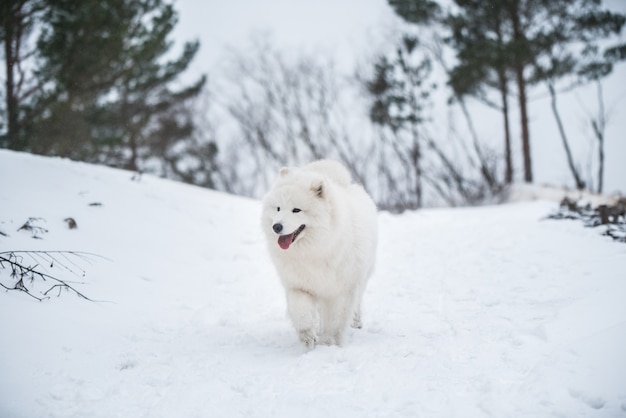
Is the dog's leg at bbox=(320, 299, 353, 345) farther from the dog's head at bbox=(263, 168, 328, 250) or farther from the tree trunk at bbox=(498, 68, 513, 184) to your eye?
the tree trunk at bbox=(498, 68, 513, 184)

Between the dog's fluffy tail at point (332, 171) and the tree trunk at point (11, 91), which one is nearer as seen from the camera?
the dog's fluffy tail at point (332, 171)

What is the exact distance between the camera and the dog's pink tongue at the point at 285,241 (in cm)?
377

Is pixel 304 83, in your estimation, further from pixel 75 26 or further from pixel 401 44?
pixel 75 26

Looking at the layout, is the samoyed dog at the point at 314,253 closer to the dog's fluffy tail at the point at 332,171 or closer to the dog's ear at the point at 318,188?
the dog's ear at the point at 318,188

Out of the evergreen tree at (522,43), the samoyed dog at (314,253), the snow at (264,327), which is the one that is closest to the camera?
the snow at (264,327)

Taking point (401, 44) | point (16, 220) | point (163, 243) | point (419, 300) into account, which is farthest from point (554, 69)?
point (16, 220)

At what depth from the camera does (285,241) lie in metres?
3.79

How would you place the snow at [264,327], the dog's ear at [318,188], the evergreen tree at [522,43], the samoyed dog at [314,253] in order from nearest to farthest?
1. the snow at [264,327]
2. the samoyed dog at [314,253]
3. the dog's ear at [318,188]
4. the evergreen tree at [522,43]

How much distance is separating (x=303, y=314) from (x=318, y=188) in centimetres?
120

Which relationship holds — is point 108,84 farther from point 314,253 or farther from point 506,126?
point 506,126

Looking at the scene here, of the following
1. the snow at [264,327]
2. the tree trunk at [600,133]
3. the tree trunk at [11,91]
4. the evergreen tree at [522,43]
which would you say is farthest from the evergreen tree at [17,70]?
the tree trunk at [600,133]

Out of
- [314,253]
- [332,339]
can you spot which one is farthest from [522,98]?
[332,339]

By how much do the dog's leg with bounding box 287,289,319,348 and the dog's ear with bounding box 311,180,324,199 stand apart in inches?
37.5

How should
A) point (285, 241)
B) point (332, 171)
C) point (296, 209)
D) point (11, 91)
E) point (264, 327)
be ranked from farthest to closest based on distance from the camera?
point (11, 91) < point (332, 171) < point (264, 327) < point (296, 209) < point (285, 241)
